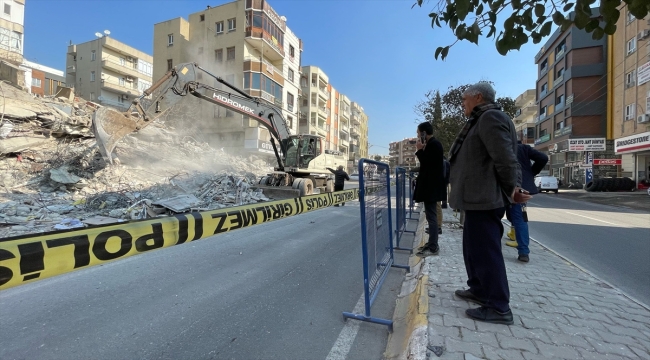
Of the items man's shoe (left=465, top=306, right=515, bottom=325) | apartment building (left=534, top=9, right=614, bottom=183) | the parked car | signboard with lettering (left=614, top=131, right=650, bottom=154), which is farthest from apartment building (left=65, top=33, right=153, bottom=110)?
signboard with lettering (left=614, top=131, right=650, bottom=154)

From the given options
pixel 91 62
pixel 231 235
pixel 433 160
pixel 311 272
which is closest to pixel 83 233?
pixel 311 272

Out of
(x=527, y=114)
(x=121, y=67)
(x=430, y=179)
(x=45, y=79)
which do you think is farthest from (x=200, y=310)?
(x=527, y=114)

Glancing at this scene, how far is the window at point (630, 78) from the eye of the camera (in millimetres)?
26048

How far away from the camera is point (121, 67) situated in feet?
148

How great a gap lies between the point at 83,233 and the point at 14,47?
129ft

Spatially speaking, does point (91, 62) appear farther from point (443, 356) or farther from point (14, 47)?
point (443, 356)

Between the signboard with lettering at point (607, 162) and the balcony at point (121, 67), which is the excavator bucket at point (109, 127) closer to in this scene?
the signboard with lettering at point (607, 162)

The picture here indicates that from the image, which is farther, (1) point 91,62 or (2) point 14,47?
(1) point 91,62

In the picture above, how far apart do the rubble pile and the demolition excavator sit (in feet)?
4.42

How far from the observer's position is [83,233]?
1.46m

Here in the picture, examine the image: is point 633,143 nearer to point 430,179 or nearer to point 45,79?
point 430,179

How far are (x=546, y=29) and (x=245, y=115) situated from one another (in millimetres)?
12271

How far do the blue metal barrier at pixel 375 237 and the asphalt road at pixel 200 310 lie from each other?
179mm

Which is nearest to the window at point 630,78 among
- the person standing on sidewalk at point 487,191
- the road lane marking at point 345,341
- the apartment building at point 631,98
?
the apartment building at point 631,98
